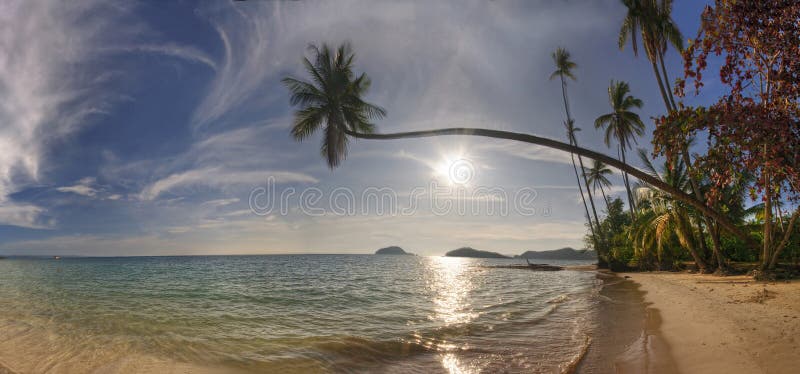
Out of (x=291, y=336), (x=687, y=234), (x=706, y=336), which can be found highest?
(x=687, y=234)

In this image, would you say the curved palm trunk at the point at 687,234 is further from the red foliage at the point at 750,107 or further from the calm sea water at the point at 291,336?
the red foliage at the point at 750,107

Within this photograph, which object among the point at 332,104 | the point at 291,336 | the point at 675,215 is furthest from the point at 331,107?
the point at 675,215

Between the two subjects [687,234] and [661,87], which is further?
[687,234]

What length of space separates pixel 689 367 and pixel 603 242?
38584 millimetres

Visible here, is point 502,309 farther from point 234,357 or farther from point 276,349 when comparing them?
point 234,357

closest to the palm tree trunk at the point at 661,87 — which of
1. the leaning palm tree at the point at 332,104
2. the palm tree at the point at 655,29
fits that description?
the palm tree at the point at 655,29

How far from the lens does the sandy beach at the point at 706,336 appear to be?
4.67 m

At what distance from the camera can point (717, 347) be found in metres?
5.29

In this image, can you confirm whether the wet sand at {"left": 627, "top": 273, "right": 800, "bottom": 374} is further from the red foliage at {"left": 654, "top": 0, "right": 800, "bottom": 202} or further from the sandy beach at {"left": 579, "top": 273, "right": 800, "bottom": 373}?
the red foliage at {"left": 654, "top": 0, "right": 800, "bottom": 202}

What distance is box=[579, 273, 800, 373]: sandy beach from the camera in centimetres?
467

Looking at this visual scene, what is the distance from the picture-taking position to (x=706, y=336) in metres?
6.03

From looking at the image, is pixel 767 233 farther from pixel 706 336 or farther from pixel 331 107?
pixel 331 107

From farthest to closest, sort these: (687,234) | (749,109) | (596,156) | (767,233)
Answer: (687,234) → (767,233) → (596,156) → (749,109)

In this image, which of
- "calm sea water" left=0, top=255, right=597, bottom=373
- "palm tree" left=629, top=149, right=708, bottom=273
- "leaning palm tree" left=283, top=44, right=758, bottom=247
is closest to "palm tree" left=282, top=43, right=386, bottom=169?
"leaning palm tree" left=283, top=44, right=758, bottom=247
